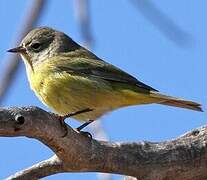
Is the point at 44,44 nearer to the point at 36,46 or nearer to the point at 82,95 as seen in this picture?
the point at 36,46

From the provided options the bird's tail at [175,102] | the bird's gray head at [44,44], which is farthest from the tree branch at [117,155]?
the bird's gray head at [44,44]

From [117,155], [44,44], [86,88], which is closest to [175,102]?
[86,88]

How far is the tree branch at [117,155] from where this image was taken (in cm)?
383

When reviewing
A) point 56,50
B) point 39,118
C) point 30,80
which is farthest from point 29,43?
point 39,118

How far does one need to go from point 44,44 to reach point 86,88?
117 cm

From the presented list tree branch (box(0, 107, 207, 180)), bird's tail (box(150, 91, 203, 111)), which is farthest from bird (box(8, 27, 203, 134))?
tree branch (box(0, 107, 207, 180))

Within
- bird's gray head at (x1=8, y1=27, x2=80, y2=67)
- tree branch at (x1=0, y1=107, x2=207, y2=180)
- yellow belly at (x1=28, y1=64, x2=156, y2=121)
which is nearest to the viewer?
tree branch at (x1=0, y1=107, x2=207, y2=180)

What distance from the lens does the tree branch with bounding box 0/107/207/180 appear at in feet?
12.6

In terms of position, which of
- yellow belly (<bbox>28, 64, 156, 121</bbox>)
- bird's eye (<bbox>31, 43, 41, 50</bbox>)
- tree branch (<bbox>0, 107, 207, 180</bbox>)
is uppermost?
bird's eye (<bbox>31, 43, 41, 50</bbox>)

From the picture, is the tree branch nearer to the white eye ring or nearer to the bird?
the bird

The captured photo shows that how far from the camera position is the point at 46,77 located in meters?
5.63

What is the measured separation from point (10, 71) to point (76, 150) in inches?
43.5

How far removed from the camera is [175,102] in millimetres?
5504

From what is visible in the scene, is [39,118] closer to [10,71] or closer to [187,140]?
[10,71]
